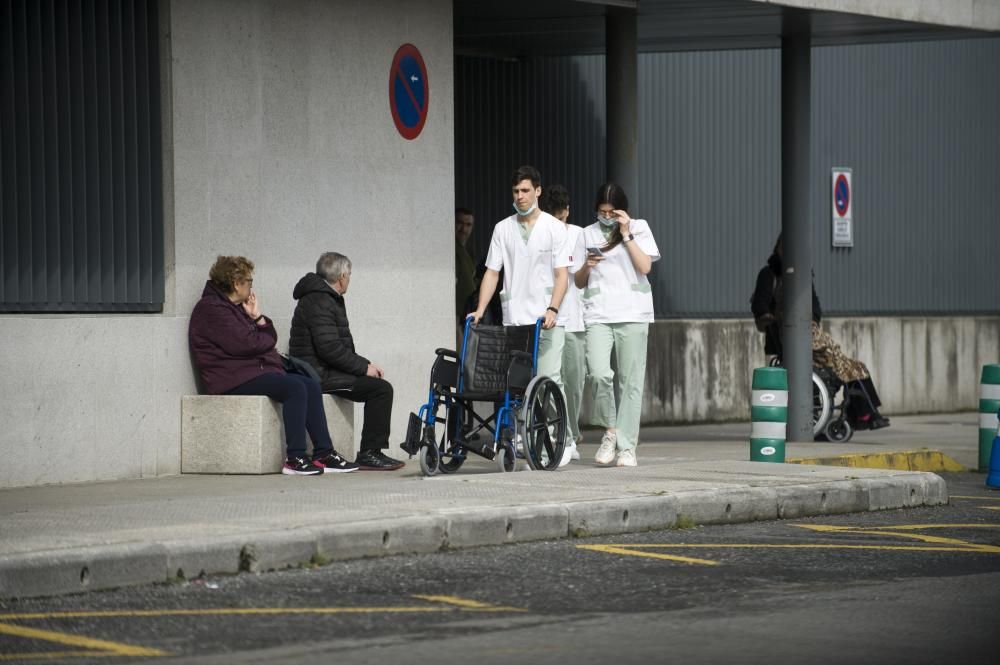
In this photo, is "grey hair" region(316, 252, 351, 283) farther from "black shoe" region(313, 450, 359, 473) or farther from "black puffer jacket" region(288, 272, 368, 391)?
"black shoe" region(313, 450, 359, 473)

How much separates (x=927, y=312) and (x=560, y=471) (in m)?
11.9

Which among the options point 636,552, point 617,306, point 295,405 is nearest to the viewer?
point 636,552

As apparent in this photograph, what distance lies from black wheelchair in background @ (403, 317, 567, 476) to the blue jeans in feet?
2.77

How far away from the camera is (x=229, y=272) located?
39.7 feet

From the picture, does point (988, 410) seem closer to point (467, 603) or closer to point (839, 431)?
point (839, 431)

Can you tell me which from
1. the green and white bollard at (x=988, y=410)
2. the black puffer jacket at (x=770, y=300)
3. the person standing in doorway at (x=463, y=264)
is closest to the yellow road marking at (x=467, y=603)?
the green and white bollard at (x=988, y=410)

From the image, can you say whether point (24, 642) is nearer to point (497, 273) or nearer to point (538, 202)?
point (497, 273)

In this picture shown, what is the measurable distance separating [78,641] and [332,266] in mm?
6228

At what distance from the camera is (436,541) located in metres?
9.01

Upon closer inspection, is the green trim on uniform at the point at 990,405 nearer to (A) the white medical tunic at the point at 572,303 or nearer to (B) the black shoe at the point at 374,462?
(A) the white medical tunic at the point at 572,303

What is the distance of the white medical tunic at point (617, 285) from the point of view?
40.6ft

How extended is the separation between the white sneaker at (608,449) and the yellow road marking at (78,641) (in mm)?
6121

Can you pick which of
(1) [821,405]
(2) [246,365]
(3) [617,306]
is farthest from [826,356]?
(2) [246,365]

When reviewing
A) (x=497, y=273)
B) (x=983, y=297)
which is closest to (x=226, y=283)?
(x=497, y=273)
